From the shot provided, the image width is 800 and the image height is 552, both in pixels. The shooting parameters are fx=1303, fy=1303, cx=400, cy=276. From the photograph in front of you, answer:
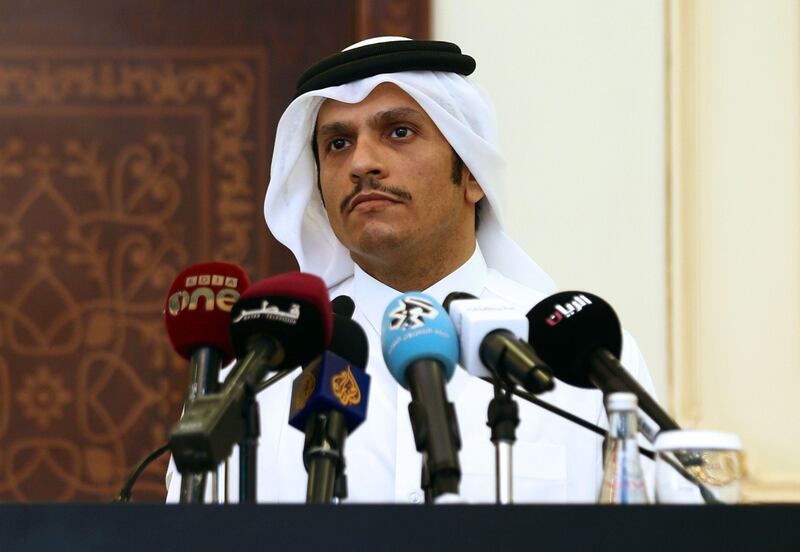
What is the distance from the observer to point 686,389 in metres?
3.48

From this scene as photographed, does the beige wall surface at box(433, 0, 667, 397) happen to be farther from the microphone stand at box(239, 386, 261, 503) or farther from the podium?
the podium

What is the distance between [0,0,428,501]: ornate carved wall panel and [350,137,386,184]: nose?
951 mm

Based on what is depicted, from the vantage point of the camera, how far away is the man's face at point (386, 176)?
2625 mm

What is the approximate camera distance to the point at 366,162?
263cm

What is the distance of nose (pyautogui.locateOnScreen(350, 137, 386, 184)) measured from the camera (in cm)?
263

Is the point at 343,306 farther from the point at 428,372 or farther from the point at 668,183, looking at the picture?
the point at 668,183

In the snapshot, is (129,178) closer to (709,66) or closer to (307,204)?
(307,204)

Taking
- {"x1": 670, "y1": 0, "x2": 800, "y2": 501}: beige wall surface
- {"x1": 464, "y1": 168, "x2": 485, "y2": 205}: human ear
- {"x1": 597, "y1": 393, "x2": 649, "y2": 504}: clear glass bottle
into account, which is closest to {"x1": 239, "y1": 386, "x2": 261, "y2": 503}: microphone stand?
{"x1": 597, "y1": 393, "x2": 649, "y2": 504}: clear glass bottle

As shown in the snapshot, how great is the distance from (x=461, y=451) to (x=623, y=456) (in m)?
1.04

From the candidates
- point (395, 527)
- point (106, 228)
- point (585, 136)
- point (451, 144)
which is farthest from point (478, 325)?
point (106, 228)

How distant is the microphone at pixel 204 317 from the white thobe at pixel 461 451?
76 centimetres

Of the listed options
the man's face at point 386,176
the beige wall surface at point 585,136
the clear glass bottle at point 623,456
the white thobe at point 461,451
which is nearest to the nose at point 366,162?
the man's face at point 386,176

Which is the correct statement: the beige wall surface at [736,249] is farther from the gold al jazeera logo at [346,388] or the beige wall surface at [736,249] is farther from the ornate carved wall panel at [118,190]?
the gold al jazeera logo at [346,388]

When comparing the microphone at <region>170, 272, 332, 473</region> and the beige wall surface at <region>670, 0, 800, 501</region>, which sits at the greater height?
the beige wall surface at <region>670, 0, 800, 501</region>
